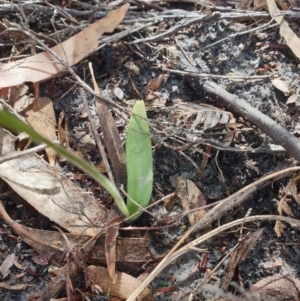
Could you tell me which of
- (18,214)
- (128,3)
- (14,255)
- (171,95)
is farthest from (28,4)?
(14,255)

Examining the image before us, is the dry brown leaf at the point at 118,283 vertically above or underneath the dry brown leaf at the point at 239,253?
above

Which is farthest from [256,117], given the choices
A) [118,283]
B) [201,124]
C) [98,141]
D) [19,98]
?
[19,98]

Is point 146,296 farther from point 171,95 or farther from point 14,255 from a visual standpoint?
point 171,95

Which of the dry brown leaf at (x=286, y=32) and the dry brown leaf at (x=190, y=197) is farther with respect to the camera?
the dry brown leaf at (x=286, y=32)

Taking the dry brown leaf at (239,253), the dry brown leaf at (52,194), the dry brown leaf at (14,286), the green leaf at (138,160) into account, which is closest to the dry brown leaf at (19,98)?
the dry brown leaf at (52,194)

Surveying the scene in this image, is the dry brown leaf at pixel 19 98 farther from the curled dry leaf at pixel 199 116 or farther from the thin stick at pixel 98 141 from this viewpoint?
the curled dry leaf at pixel 199 116

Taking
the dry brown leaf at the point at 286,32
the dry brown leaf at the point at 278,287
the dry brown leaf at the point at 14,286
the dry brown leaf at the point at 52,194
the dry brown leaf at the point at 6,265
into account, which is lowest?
the dry brown leaf at the point at 278,287
